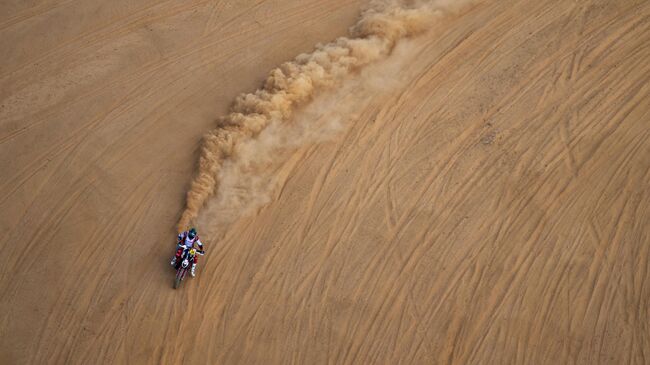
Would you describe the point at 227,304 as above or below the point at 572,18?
below

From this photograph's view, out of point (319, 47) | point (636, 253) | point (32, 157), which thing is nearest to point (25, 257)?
point (32, 157)

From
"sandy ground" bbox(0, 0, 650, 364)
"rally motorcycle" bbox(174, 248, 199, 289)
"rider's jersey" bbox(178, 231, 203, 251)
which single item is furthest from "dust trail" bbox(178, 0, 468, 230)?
"rally motorcycle" bbox(174, 248, 199, 289)

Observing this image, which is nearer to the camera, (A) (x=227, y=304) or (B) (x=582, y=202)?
(A) (x=227, y=304)

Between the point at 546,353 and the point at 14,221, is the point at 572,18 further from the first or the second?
the point at 14,221

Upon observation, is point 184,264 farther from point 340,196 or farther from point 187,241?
point 340,196

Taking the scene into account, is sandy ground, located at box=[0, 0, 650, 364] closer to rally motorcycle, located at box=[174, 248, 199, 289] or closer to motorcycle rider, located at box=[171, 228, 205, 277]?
rally motorcycle, located at box=[174, 248, 199, 289]

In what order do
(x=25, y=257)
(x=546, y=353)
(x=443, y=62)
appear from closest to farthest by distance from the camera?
(x=546, y=353), (x=25, y=257), (x=443, y=62)

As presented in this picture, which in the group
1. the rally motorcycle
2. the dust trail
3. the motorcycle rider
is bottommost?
the rally motorcycle
